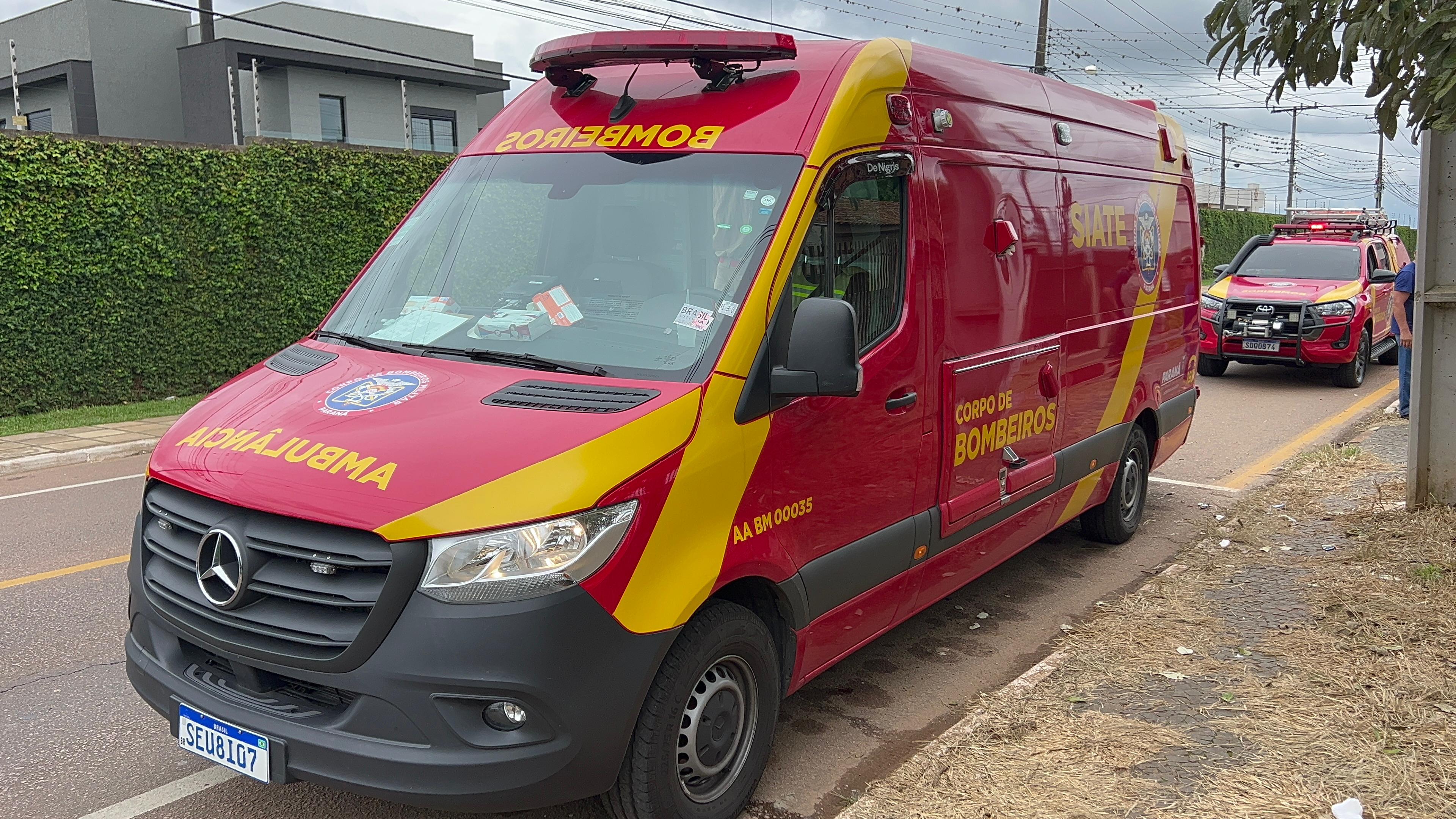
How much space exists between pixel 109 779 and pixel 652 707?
6.86 ft

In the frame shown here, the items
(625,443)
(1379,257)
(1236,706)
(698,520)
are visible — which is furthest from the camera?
(1379,257)

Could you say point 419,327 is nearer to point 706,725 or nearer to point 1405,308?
point 706,725

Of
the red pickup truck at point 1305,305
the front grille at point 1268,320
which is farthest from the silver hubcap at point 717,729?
the front grille at point 1268,320

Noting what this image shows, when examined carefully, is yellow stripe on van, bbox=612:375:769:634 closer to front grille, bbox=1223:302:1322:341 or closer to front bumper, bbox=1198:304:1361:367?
front bumper, bbox=1198:304:1361:367

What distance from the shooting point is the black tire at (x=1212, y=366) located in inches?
607

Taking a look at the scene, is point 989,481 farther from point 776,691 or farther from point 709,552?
point 709,552

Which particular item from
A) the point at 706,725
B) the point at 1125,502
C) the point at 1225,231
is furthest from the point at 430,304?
the point at 1225,231

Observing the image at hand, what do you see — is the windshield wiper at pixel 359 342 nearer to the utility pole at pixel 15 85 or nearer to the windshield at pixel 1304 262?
the windshield at pixel 1304 262

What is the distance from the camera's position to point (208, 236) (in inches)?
495

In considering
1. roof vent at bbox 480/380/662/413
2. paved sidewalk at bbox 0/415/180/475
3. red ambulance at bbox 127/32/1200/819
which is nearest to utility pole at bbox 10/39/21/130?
paved sidewalk at bbox 0/415/180/475

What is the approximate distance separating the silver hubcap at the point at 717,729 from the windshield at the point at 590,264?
938 mm

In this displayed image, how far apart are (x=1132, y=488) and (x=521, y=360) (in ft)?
15.8

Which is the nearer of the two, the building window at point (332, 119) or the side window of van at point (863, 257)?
the side window of van at point (863, 257)

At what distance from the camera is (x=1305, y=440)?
1077cm
